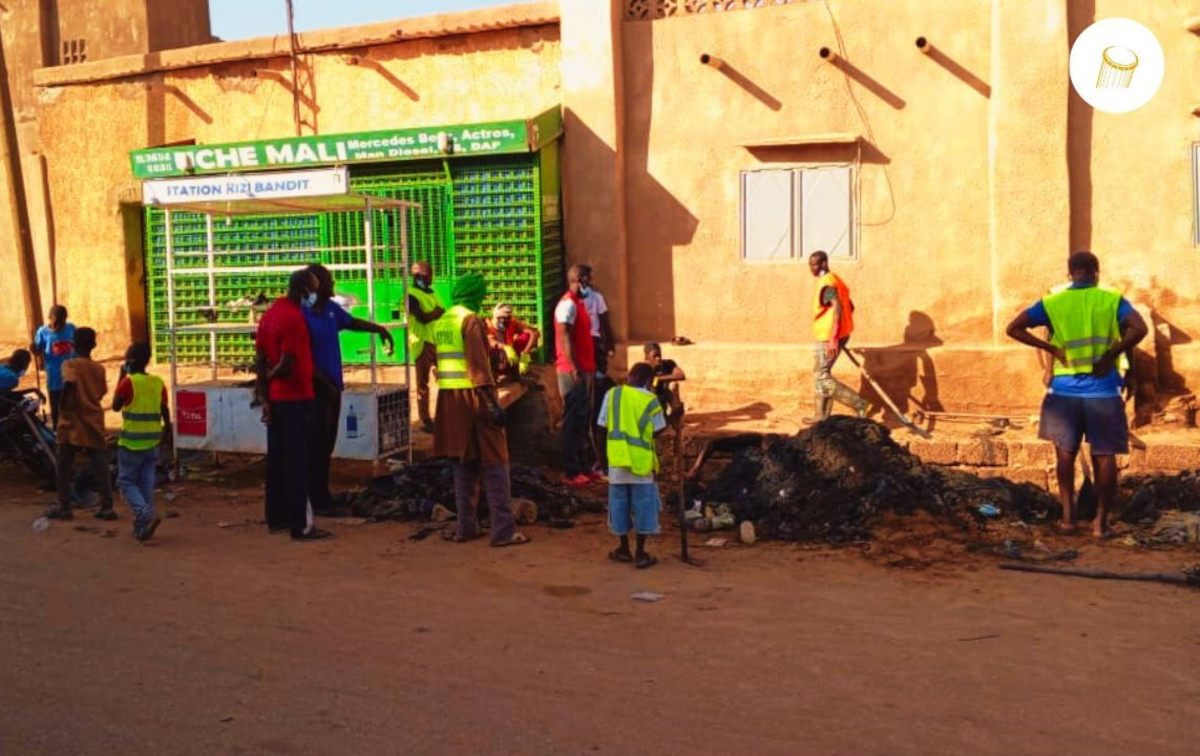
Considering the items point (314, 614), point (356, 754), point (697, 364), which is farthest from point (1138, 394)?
point (356, 754)

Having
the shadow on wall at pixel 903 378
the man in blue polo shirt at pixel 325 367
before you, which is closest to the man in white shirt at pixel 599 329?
the shadow on wall at pixel 903 378

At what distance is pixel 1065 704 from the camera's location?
4785mm

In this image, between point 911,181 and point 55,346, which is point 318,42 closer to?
point 55,346

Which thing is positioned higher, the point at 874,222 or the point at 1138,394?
the point at 874,222

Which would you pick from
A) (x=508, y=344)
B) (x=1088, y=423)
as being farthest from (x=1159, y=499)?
(x=508, y=344)

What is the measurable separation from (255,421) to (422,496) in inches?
85.9

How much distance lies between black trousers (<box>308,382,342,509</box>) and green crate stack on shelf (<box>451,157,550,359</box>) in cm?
448

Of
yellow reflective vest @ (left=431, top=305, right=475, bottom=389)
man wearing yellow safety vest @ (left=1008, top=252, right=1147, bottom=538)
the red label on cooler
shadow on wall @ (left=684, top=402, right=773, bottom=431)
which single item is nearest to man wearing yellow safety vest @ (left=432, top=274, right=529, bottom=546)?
yellow reflective vest @ (left=431, top=305, right=475, bottom=389)

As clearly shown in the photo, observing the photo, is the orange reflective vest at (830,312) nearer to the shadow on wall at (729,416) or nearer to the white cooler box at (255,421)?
the shadow on wall at (729,416)

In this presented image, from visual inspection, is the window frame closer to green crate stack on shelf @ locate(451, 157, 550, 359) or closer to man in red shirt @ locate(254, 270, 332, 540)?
green crate stack on shelf @ locate(451, 157, 550, 359)

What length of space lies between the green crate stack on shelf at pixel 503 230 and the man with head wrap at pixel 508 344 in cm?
129

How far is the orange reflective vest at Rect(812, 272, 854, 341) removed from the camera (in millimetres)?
11820

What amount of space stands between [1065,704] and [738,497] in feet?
14.1

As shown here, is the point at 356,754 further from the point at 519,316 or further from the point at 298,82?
the point at 298,82
